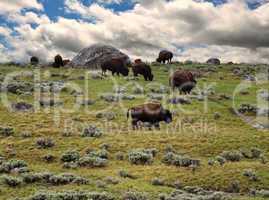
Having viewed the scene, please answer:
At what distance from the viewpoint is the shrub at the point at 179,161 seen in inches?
774

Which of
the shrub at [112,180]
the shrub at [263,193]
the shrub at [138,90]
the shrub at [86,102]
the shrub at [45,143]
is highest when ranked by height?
the shrub at [138,90]

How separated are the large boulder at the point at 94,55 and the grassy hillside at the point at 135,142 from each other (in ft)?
71.7

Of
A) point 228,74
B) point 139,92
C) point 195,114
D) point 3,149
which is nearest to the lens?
point 3,149

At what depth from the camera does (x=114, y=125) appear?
87.0 ft

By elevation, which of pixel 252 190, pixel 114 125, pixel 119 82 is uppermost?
pixel 119 82

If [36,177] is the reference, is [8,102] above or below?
above

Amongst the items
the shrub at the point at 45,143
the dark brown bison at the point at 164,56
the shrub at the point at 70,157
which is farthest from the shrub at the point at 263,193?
the dark brown bison at the point at 164,56

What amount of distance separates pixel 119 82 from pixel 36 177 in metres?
27.2

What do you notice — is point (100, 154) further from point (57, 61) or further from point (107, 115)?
point (57, 61)

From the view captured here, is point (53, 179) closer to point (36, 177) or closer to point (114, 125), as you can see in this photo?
point (36, 177)

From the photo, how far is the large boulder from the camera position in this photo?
6012cm

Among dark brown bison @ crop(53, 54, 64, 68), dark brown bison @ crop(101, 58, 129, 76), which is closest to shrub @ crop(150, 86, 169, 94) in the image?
dark brown bison @ crop(101, 58, 129, 76)

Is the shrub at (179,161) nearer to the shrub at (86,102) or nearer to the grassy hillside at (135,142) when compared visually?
the grassy hillside at (135,142)

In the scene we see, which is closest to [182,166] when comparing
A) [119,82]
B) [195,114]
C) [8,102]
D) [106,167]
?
[106,167]
